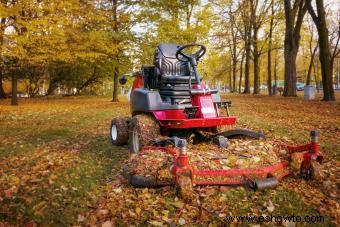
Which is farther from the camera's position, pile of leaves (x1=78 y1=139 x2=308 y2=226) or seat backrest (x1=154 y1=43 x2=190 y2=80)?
seat backrest (x1=154 y1=43 x2=190 y2=80)

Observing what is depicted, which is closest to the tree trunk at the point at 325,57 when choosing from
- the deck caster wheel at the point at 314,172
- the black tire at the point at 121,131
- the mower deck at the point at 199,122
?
the black tire at the point at 121,131

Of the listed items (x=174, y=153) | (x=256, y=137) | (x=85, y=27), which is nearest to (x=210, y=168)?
(x=174, y=153)

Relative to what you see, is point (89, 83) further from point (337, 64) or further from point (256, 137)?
point (337, 64)

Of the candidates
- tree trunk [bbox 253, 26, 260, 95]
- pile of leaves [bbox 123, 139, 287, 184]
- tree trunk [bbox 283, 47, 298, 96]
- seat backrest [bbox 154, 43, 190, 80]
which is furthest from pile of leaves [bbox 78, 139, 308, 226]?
tree trunk [bbox 253, 26, 260, 95]

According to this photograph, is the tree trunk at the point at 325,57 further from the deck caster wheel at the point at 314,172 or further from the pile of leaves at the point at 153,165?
the pile of leaves at the point at 153,165

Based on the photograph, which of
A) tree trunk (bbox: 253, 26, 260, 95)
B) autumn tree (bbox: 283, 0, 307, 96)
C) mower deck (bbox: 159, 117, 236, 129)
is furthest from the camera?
tree trunk (bbox: 253, 26, 260, 95)

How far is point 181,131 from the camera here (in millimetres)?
6652

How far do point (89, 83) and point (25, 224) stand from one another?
1341 inches

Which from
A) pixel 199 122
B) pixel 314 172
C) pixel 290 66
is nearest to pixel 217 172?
pixel 199 122

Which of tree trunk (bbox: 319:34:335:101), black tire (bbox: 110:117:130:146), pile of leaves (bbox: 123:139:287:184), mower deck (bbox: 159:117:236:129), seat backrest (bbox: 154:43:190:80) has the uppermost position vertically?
tree trunk (bbox: 319:34:335:101)

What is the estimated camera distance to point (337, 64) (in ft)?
222

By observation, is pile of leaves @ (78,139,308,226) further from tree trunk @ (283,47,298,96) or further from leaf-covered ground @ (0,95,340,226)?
tree trunk @ (283,47,298,96)

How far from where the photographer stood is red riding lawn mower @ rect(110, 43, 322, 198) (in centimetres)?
477

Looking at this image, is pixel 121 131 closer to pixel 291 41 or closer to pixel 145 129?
pixel 145 129
